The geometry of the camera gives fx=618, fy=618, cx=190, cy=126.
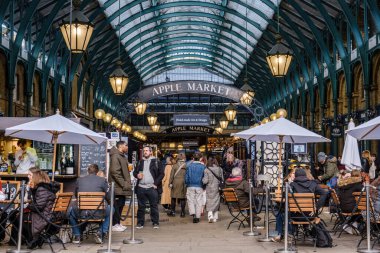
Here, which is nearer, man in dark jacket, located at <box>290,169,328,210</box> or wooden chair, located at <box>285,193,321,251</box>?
wooden chair, located at <box>285,193,321,251</box>

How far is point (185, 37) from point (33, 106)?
17.6 meters

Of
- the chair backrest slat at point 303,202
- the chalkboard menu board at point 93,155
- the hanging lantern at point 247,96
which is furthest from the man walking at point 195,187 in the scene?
the hanging lantern at point 247,96

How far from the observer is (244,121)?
195ft

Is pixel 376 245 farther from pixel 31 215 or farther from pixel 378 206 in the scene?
pixel 31 215

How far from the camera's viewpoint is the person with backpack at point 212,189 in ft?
47.0

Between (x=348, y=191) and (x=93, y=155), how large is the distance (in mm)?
7560

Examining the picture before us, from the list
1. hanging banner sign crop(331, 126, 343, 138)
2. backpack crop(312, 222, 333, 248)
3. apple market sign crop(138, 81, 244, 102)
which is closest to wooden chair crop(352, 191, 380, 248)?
backpack crop(312, 222, 333, 248)

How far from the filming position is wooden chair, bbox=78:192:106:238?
33.4 ft

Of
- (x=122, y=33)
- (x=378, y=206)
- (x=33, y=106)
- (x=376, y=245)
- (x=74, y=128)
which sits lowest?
(x=376, y=245)

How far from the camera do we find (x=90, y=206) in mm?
10234

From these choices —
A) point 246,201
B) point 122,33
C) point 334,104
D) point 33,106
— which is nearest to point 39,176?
point 246,201

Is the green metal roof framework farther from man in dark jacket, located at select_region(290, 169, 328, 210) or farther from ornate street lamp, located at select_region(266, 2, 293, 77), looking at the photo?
man in dark jacket, located at select_region(290, 169, 328, 210)

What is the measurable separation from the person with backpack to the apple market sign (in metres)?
10.1

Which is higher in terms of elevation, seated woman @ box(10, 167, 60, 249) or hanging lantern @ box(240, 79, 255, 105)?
hanging lantern @ box(240, 79, 255, 105)
